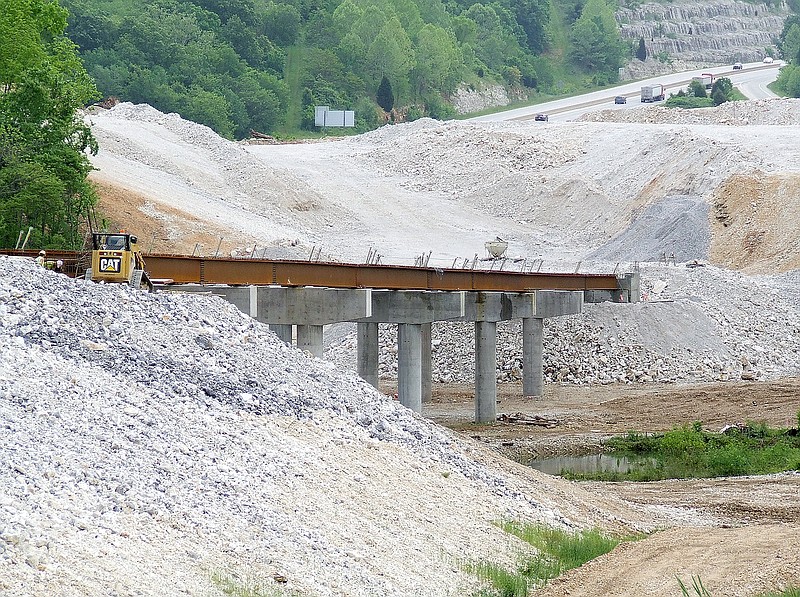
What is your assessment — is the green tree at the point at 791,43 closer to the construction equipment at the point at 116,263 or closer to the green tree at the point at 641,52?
the green tree at the point at 641,52

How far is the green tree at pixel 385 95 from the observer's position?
12988cm

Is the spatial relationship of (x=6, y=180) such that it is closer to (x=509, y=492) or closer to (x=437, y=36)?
(x=509, y=492)

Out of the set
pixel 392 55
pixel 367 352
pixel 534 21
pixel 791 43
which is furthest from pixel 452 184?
pixel 791 43

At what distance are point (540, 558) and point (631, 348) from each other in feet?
99.1

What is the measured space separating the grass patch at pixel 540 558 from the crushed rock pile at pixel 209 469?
11.5 inches

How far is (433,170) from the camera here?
3467 inches

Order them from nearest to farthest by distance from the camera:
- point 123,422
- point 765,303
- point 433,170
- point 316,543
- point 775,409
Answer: point 316,543 → point 123,422 → point 775,409 → point 765,303 → point 433,170

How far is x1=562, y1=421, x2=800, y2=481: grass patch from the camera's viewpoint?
3309 cm

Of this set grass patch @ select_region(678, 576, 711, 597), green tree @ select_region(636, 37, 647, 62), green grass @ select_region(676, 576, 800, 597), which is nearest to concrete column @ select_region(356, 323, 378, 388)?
grass patch @ select_region(678, 576, 711, 597)

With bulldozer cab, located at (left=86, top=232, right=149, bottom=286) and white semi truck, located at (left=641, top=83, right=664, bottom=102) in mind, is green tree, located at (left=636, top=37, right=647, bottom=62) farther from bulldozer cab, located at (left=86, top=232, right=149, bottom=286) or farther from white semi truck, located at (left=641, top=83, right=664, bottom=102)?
bulldozer cab, located at (left=86, top=232, right=149, bottom=286)

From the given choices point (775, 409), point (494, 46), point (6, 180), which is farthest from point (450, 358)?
point (494, 46)

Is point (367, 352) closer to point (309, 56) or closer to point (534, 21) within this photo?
point (309, 56)

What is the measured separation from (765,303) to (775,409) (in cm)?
1402

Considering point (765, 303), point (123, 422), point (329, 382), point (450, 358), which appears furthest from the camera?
point (765, 303)
